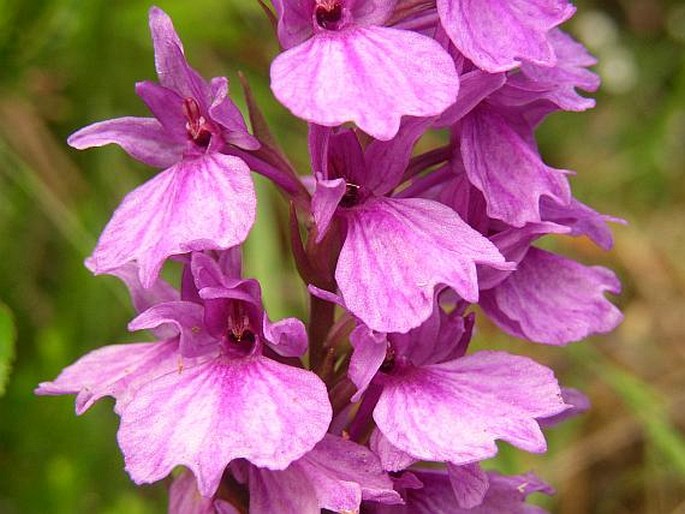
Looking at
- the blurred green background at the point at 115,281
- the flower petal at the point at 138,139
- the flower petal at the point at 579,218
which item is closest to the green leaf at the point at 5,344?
the blurred green background at the point at 115,281

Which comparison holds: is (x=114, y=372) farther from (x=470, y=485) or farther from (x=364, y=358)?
(x=470, y=485)

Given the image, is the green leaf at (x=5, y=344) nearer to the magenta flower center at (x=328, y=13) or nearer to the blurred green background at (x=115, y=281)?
the blurred green background at (x=115, y=281)

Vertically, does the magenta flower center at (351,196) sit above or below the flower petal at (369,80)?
below

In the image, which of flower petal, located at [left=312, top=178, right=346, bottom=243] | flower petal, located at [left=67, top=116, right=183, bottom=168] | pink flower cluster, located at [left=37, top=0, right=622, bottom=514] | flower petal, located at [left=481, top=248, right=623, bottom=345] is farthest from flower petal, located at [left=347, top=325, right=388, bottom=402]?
flower petal, located at [left=67, top=116, right=183, bottom=168]

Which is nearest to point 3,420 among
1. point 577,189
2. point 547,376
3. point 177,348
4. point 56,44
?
point 56,44

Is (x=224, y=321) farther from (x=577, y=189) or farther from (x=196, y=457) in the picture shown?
(x=577, y=189)

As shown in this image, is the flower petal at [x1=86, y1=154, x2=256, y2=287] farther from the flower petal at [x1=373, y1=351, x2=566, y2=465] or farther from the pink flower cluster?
the flower petal at [x1=373, y1=351, x2=566, y2=465]
